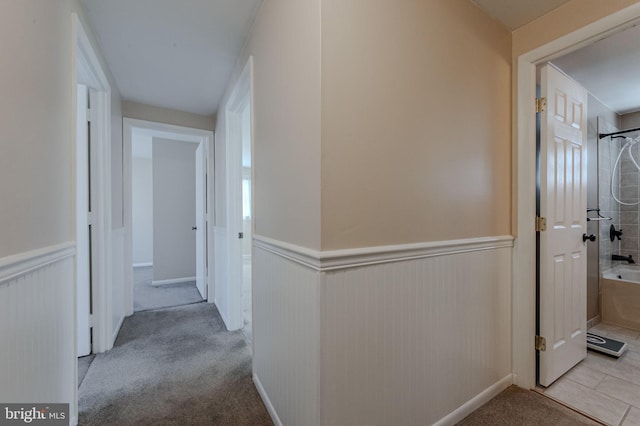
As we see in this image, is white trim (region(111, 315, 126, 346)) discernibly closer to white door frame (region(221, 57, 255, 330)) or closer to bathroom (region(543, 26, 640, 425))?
white door frame (region(221, 57, 255, 330))

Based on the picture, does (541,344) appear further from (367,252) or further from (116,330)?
(116,330)

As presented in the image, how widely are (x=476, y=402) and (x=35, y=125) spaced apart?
262 centimetres

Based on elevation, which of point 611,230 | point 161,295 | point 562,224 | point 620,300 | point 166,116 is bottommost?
point 161,295

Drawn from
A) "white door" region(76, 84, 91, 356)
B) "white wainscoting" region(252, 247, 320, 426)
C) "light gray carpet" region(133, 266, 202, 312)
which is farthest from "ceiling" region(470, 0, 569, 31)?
Result: "light gray carpet" region(133, 266, 202, 312)

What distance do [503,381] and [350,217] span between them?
5.45ft

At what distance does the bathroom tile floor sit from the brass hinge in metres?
0.25

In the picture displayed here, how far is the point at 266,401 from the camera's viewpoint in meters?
1.58

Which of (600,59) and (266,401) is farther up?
(600,59)

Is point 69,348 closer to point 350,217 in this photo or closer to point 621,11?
point 350,217

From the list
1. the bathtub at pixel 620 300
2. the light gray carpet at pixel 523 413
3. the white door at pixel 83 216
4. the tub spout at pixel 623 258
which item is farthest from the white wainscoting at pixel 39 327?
the tub spout at pixel 623 258

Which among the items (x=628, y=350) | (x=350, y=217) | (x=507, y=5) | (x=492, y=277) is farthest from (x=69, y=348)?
(x=628, y=350)

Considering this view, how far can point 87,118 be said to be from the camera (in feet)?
7.20

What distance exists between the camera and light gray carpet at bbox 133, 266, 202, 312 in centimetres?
345

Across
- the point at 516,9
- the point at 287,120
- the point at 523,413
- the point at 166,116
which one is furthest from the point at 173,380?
the point at 516,9
